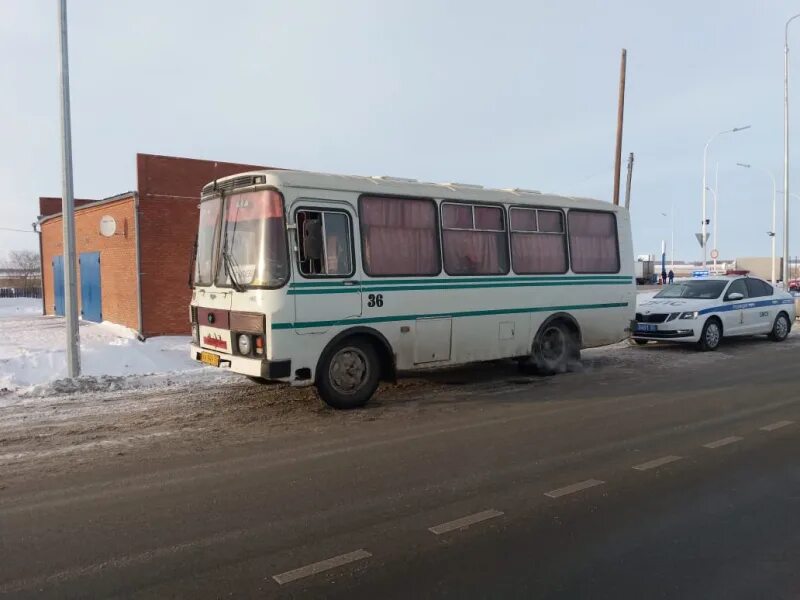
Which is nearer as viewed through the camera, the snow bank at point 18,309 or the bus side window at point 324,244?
the bus side window at point 324,244

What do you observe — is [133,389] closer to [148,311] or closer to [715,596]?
[148,311]

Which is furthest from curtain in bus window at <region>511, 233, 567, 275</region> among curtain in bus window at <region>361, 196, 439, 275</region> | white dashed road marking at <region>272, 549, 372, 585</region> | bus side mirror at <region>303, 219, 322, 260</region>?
white dashed road marking at <region>272, 549, 372, 585</region>

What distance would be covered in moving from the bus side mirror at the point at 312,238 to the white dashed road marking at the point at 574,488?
4054 millimetres

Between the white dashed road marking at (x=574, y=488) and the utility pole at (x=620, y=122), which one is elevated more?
the utility pole at (x=620, y=122)

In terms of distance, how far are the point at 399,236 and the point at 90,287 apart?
13.1m

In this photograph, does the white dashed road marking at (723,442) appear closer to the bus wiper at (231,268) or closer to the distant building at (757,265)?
the bus wiper at (231,268)

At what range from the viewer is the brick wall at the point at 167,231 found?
1519cm

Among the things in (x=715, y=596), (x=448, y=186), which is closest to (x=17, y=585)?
(x=715, y=596)

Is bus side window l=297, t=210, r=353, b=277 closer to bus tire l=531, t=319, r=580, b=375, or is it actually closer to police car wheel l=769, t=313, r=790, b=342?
bus tire l=531, t=319, r=580, b=375

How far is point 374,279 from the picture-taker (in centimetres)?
857

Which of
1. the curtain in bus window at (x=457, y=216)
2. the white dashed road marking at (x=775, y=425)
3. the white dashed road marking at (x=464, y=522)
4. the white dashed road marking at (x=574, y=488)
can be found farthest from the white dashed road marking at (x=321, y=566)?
the curtain in bus window at (x=457, y=216)

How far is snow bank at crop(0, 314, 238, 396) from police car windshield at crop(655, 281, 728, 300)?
1065cm

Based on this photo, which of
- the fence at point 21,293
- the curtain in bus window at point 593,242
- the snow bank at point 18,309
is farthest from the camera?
the fence at point 21,293

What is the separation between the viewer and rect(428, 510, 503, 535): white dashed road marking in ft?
14.7
